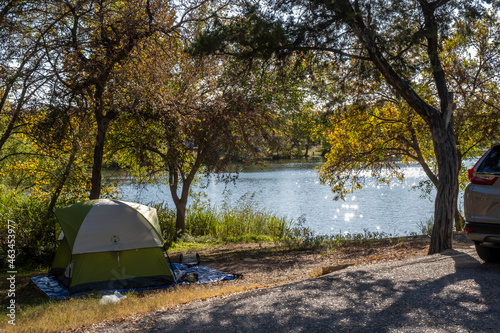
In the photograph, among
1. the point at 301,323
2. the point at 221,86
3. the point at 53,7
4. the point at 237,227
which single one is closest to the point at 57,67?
the point at 53,7

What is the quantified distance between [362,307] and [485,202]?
96.7 inches

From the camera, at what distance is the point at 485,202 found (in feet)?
20.9

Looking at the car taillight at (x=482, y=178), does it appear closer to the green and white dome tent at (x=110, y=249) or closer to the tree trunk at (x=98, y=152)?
the green and white dome tent at (x=110, y=249)

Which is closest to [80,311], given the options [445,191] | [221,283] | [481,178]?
[221,283]

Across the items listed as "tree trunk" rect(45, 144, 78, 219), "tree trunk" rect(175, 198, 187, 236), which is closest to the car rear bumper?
"tree trunk" rect(45, 144, 78, 219)

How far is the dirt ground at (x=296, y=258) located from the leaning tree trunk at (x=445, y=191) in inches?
34.8

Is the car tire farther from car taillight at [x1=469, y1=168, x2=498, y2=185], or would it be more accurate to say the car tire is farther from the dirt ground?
the dirt ground

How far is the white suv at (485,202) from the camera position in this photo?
20.6 feet

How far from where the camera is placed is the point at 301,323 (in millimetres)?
5035

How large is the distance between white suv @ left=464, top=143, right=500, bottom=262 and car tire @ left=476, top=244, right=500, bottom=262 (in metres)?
0.68

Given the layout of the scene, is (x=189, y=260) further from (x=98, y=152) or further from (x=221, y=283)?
(x=98, y=152)

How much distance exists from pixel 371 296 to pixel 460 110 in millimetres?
9979

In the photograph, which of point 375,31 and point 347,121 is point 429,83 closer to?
point 347,121

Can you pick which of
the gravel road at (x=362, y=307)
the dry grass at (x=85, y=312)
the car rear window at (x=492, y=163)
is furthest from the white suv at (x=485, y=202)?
the dry grass at (x=85, y=312)
